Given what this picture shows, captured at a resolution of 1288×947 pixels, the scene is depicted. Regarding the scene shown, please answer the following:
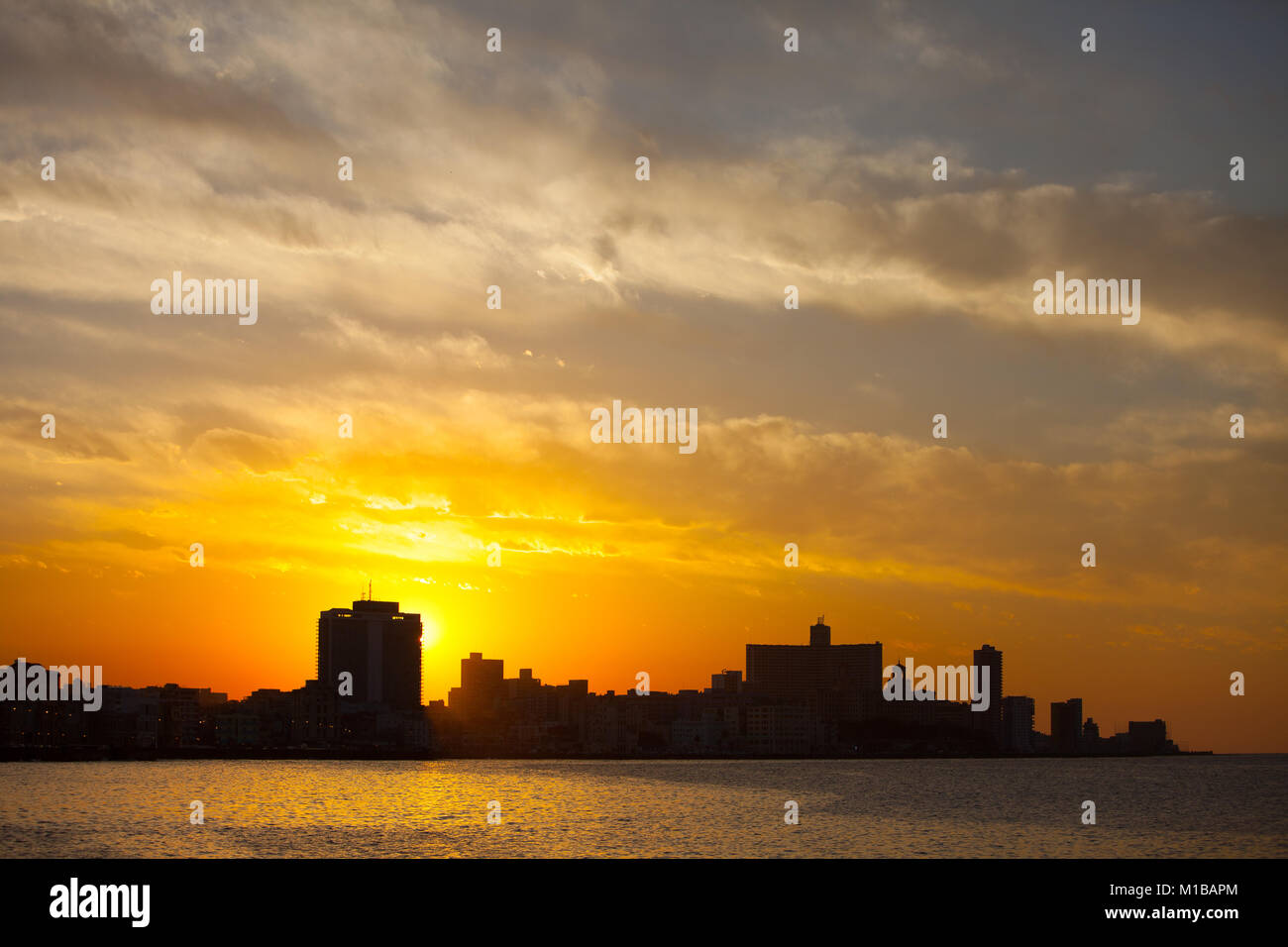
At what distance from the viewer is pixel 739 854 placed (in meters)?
69.6

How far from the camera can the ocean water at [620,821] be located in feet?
243

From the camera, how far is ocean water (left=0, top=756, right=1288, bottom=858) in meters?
73.9

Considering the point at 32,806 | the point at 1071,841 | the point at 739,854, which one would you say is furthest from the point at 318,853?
the point at 32,806

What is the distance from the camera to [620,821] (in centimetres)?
9600

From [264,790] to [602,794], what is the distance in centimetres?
4226
